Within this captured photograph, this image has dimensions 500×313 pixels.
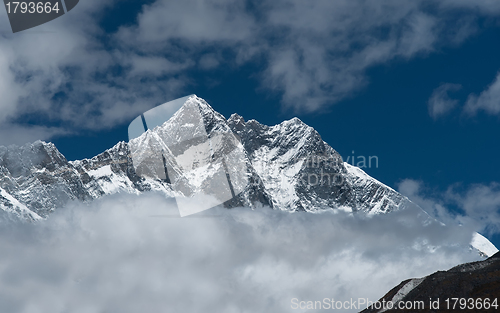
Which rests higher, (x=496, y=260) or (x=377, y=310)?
(x=496, y=260)

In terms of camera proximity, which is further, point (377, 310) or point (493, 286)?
point (377, 310)

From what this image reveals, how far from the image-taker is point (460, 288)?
163 metres

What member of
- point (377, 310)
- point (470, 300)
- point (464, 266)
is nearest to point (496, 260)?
point (464, 266)

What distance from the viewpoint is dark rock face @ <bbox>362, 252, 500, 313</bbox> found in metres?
156

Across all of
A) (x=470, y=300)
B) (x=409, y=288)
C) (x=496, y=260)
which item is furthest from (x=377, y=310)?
(x=496, y=260)

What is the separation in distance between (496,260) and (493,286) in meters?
18.7

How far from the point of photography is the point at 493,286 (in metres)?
159

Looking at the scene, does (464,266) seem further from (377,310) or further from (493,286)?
(377,310)

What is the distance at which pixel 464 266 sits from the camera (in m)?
177

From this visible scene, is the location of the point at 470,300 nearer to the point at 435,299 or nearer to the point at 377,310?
the point at 435,299

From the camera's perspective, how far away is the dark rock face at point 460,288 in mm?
156500

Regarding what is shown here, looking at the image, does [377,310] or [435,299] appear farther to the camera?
[377,310]

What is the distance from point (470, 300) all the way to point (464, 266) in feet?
71.3

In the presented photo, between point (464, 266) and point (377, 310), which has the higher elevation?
point (464, 266)
